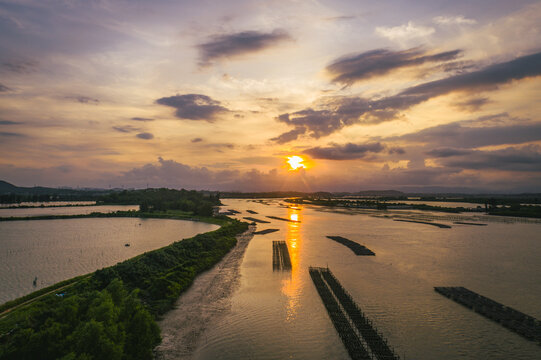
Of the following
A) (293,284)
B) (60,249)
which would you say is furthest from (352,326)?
(60,249)

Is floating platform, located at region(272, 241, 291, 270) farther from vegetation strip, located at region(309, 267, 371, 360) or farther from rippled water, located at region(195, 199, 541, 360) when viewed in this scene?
vegetation strip, located at region(309, 267, 371, 360)

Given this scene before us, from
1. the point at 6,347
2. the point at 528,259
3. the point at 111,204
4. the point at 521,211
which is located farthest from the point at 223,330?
the point at 111,204

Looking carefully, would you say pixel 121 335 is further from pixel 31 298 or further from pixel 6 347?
pixel 31 298

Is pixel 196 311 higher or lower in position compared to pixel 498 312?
lower

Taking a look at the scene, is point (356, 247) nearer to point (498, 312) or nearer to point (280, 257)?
point (280, 257)

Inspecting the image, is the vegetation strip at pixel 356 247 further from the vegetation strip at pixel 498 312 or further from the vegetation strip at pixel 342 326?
the vegetation strip at pixel 342 326

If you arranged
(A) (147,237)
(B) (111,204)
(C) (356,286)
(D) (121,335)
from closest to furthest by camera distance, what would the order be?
(D) (121,335)
(C) (356,286)
(A) (147,237)
(B) (111,204)

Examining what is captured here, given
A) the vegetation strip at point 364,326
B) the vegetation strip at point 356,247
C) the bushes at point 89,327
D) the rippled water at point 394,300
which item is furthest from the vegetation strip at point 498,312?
the bushes at point 89,327
